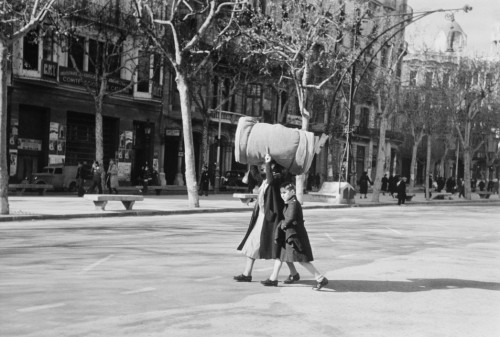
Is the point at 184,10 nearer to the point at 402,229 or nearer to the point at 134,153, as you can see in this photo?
the point at 134,153

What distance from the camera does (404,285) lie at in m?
9.35

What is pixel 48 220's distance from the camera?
17.5 metres

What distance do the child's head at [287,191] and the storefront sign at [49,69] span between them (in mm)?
27179

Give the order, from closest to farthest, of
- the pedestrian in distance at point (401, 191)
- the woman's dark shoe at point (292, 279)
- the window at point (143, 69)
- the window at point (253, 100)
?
1. the woman's dark shoe at point (292, 279)
2. the pedestrian in distance at point (401, 191)
3. the window at point (143, 69)
4. the window at point (253, 100)

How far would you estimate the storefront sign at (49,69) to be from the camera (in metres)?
33.6

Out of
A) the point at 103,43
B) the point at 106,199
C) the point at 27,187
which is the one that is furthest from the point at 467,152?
the point at 106,199

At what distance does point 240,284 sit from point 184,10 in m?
35.2

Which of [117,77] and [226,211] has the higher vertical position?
[117,77]

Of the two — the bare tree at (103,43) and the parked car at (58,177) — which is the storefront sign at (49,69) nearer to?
the bare tree at (103,43)

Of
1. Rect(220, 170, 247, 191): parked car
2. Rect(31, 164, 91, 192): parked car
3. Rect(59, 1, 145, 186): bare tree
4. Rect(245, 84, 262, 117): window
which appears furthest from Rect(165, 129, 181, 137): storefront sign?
Rect(31, 164, 91, 192): parked car

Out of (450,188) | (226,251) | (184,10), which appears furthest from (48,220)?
(450,188)

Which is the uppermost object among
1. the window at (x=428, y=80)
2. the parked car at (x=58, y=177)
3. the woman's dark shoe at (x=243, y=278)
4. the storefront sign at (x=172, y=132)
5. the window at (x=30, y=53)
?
the window at (x=428, y=80)

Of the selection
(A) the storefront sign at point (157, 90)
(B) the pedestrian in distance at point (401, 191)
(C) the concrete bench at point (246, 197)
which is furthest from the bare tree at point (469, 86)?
(C) the concrete bench at point (246, 197)

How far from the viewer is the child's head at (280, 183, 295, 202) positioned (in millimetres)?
8594
